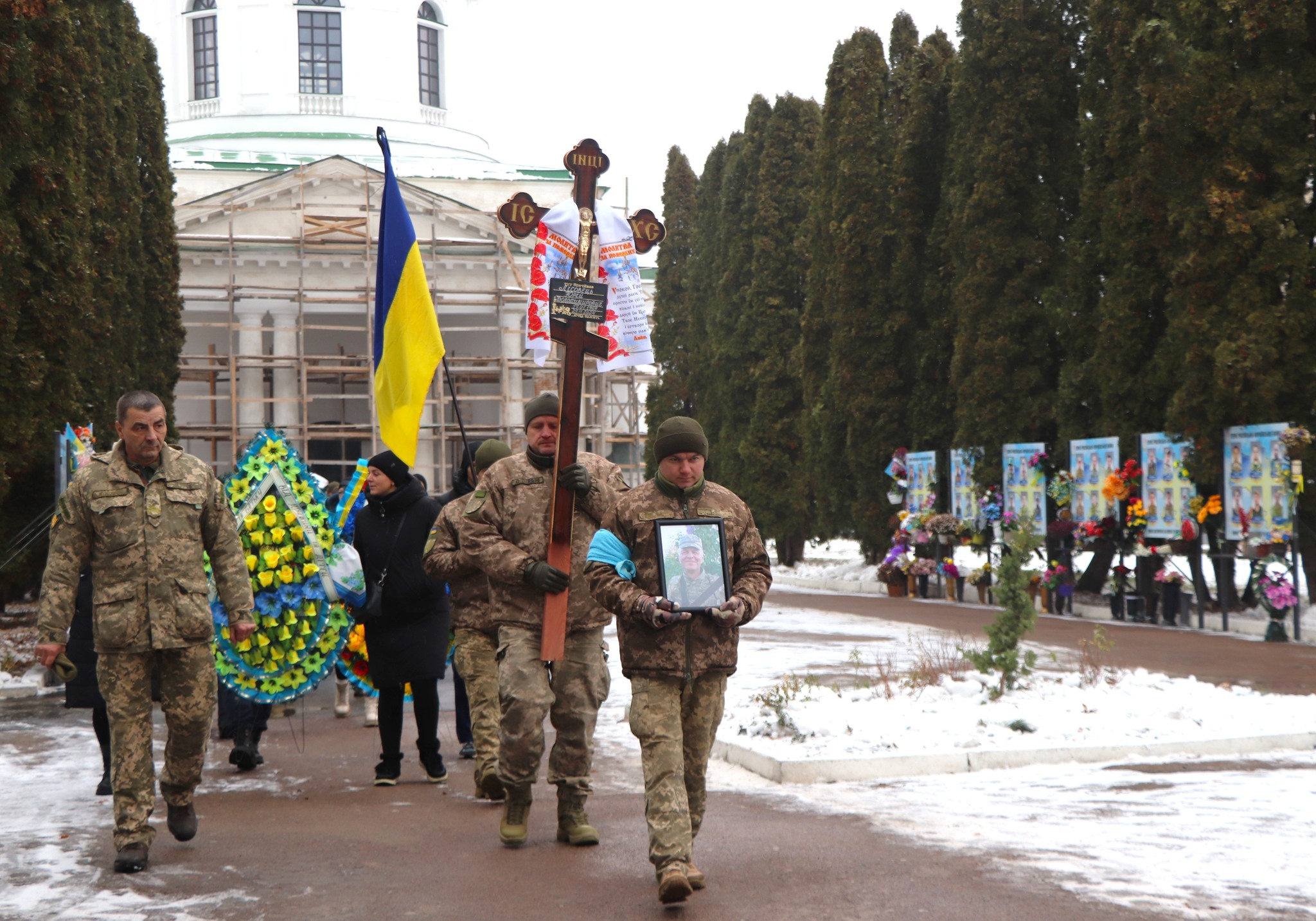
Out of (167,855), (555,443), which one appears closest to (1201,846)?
(555,443)

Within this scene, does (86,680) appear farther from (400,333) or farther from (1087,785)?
(1087,785)

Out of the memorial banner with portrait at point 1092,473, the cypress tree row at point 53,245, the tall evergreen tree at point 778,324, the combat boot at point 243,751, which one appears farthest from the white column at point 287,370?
the combat boot at point 243,751

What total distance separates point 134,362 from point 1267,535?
13975 mm

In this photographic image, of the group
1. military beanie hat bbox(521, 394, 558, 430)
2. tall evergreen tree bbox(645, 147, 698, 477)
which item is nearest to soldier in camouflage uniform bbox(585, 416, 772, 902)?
military beanie hat bbox(521, 394, 558, 430)

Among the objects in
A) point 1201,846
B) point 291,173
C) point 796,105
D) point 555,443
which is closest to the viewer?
point 1201,846

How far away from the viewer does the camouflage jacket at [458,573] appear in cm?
754

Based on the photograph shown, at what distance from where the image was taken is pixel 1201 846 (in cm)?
604

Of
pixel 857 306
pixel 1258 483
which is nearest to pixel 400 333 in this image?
pixel 1258 483

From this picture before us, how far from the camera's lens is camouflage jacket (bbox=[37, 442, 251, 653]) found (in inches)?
243

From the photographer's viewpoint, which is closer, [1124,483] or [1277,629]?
[1277,629]

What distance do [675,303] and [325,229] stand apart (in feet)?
27.9

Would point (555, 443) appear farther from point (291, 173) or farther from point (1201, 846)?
point (291, 173)

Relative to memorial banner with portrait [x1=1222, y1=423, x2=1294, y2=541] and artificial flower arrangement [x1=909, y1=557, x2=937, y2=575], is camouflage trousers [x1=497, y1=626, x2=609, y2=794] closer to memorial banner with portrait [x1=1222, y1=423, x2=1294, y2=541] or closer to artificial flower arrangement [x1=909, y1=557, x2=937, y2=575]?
memorial banner with portrait [x1=1222, y1=423, x2=1294, y2=541]

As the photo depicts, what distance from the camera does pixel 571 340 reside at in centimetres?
666
